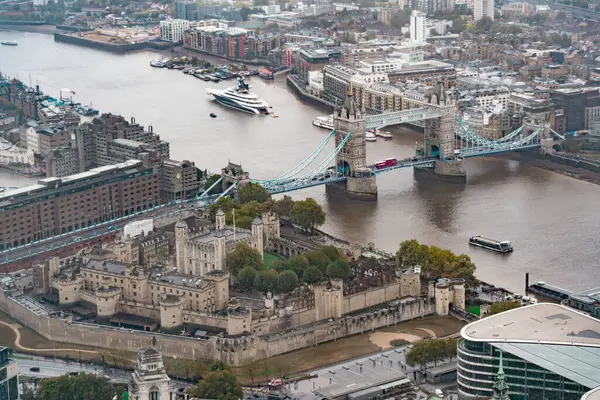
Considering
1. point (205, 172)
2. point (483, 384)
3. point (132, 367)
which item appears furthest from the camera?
point (205, 172)

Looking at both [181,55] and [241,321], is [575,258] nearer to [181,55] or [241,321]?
[241,321]

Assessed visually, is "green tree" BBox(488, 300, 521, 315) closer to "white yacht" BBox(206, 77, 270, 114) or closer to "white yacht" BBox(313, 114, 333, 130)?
"white yacht" BBox(313, 114, 333, 130)

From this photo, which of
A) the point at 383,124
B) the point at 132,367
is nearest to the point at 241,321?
the point at 132,367

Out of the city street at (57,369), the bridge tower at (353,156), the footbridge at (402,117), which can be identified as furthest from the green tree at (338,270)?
the footbridge at (402,117)

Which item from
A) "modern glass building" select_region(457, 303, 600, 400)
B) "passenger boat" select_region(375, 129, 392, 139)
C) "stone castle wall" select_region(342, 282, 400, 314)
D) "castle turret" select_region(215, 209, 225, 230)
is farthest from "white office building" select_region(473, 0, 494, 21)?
"modern glass building" select_region(457, 303, 600, 400)

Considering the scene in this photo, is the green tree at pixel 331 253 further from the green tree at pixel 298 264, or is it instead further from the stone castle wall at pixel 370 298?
the stone castle wall at pixel 370 298

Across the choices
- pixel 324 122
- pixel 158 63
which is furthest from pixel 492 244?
pixel 158 63

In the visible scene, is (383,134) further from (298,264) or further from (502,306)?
(502,306)
